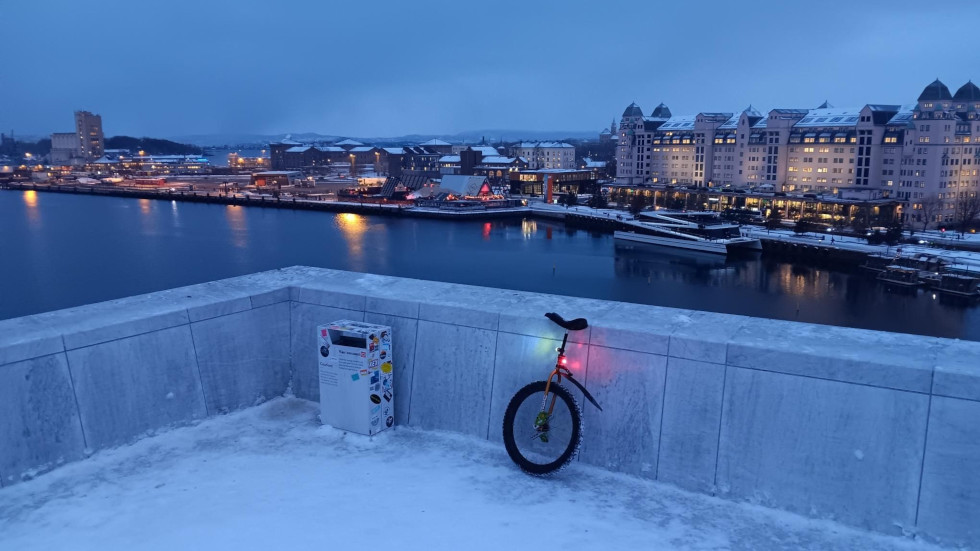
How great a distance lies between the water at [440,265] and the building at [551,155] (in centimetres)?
2660

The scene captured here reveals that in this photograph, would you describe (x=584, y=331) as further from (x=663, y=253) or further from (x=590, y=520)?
(x=663, y=253)

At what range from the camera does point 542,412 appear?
216 cm

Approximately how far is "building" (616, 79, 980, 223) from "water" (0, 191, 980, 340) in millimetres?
11163

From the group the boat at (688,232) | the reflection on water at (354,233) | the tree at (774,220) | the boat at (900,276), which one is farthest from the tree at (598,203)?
the boat at (900,276)

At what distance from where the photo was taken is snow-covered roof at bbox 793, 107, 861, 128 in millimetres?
32250

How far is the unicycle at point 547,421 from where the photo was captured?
2.12m

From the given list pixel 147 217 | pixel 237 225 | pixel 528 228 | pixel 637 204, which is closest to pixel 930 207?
pixel 637 204

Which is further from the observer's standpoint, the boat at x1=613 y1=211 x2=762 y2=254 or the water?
the boat at x1=613 y1=211 x2=762 y2=254

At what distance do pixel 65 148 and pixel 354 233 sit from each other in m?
73.6

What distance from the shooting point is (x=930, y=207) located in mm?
28438

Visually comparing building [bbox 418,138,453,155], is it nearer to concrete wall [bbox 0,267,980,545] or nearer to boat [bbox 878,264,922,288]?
boat [bbox 878,264,922,288]

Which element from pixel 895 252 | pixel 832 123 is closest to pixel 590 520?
pixel 895 252

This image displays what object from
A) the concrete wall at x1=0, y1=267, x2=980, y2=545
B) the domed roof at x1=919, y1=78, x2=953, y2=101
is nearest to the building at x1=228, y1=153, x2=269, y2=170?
the domed roof at x1=919, y1=78, x2=953, y2=101

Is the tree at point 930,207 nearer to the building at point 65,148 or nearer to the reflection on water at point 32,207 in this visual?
the reflection on water at point 32,207
